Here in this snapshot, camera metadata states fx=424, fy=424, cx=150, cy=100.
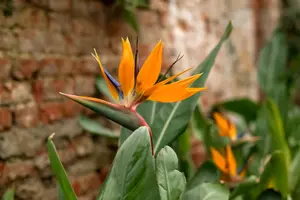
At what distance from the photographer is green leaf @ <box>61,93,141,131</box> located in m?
0.71

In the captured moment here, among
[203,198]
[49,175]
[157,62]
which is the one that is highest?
[157,62]

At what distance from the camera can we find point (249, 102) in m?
1.91

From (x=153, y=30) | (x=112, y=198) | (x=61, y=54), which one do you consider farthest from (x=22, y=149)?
(x=153, y=30)

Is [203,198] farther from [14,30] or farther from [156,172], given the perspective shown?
[14,30]

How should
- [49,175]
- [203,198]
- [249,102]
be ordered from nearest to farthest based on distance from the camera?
1. [203,198]
2. [49,175]
3. [249,102]

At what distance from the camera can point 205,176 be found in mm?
1057

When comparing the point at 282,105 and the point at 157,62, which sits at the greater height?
the point at 157,62

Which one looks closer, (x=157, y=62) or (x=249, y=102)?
(x=157, y=62)

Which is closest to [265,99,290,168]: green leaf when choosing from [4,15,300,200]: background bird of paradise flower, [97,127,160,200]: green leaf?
[4,15,300,200]: background bird of paradise flower

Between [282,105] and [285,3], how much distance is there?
6.17ft

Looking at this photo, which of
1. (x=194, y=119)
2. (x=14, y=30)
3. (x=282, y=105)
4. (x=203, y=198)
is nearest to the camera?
(x=203, y=198)

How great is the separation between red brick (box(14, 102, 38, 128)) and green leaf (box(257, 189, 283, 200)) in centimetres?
65

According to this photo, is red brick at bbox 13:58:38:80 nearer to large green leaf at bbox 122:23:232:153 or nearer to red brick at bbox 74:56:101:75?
red brick at bbox 74:56:101:75

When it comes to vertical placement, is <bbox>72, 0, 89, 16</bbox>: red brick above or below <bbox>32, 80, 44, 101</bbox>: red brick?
above
